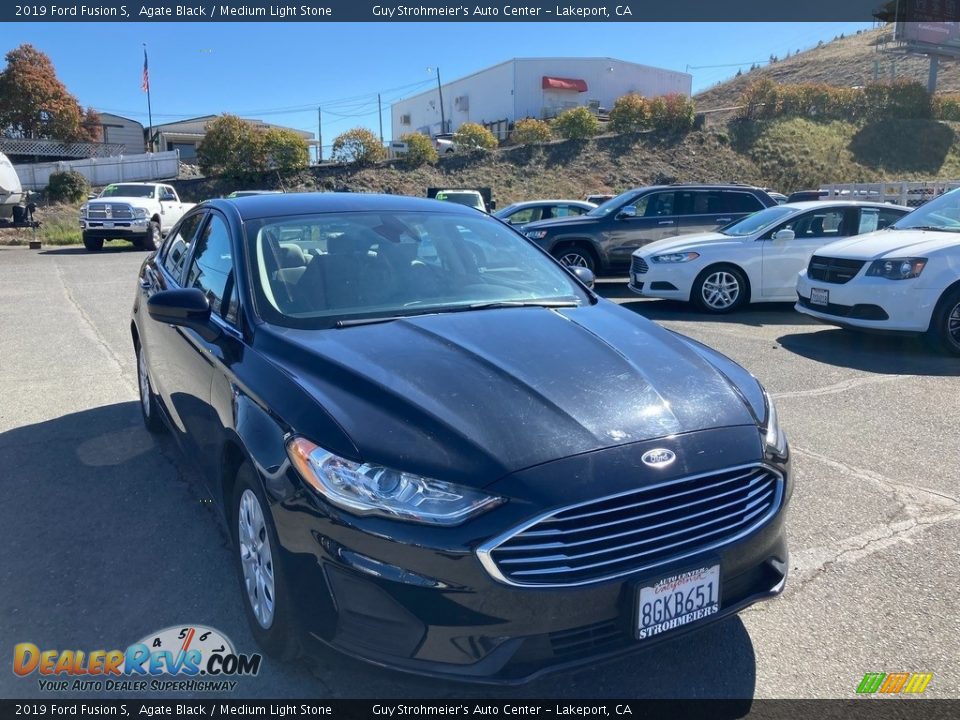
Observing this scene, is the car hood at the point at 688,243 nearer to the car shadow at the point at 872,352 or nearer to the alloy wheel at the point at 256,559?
the car shadow at the point at 872,352

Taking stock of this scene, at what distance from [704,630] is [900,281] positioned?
20.5 feet

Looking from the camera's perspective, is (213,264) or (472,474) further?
(213,264)

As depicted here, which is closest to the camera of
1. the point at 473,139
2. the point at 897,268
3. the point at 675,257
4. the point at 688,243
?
the point at 897,268

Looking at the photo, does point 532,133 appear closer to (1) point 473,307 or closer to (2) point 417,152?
(2) point 417,152

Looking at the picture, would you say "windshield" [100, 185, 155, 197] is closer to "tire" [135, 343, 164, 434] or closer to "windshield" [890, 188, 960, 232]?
"tire" [135, 343, 164, 434]

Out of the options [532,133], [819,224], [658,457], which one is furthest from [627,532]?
[532,133]

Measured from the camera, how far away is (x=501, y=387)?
2760 mm

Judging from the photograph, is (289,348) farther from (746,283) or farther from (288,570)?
(746,283)

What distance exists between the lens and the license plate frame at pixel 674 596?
2365 millimetres

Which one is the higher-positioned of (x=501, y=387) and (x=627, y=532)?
(x=501, y=387)

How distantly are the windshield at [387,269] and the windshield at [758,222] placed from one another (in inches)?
283

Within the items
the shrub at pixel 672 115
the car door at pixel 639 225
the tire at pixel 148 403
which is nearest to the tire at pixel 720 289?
the car door at pixel 639 225

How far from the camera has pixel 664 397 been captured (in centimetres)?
279

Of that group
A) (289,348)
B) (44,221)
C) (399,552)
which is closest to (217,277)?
(289,348)
